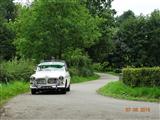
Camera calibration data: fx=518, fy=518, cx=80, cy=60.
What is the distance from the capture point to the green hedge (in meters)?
24.5

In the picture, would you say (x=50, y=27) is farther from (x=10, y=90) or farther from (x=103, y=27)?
(x=103, y=27)

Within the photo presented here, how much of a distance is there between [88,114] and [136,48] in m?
70.3

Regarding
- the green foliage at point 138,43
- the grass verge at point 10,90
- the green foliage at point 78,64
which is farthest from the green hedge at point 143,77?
the green foliage at point 138,43

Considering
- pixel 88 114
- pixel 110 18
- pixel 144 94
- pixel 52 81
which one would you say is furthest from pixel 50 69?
pixel 110 18

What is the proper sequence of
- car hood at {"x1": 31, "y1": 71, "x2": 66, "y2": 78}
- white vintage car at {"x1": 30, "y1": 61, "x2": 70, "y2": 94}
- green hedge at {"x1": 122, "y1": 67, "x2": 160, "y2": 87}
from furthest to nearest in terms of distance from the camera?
car hood at {"x1": 31, "y1": 71, "x2": 66, "y2": 78} < white vintage car at {"x1": 30, "y1": 61, "x2": 70, "y2": 94} < green hedge at {"x1": 122, "y1": 67, "x2": 160, "y2": 87}

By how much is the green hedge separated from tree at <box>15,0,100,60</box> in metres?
20.2

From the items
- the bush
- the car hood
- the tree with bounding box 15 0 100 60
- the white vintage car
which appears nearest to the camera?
the white vintage car

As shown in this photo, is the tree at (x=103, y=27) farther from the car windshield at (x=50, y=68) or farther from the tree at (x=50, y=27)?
the car windshield at (x=50, y=68)

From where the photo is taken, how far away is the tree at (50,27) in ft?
153

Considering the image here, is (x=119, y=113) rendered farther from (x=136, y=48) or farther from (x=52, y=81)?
(x=136, y=48)

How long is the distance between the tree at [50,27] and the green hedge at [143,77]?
20.2 metres

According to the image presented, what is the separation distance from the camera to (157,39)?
8544cm

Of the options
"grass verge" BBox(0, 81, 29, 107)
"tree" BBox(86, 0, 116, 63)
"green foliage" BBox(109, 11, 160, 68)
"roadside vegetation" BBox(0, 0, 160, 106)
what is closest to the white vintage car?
"grass verge" BBox(0, 81, 29, 107)

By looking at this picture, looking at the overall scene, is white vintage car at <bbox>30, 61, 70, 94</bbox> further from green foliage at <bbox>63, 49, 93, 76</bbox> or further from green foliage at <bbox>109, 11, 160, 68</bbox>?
green foliage at <bbox>109, 11, 160, 68</bbox>
